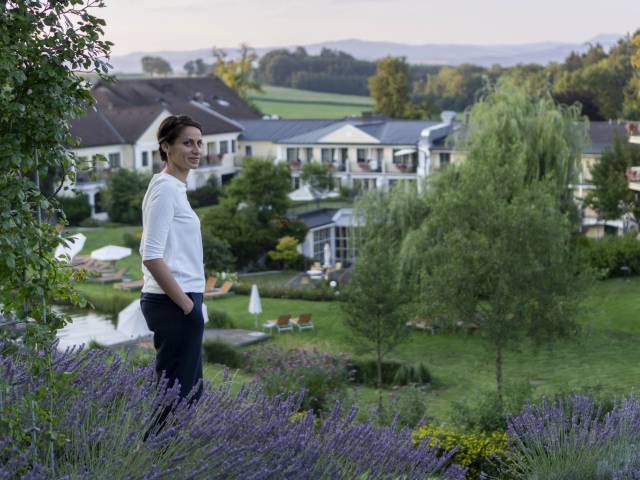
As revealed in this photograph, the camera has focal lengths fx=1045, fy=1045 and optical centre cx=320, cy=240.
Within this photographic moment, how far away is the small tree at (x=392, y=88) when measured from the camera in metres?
102

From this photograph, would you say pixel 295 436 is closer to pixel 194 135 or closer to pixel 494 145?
pixel 194 135

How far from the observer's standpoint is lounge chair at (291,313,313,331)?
117 ft

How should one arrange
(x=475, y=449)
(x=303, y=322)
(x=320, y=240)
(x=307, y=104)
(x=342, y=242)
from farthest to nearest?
(x=307, y=104), (x=342, y=242), (x=320, y=240), (x=303, y=322), (x=475, y=449)

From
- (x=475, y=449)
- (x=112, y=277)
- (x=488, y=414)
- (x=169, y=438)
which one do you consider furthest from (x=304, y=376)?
(x=112, y=277)

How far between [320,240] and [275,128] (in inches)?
1055

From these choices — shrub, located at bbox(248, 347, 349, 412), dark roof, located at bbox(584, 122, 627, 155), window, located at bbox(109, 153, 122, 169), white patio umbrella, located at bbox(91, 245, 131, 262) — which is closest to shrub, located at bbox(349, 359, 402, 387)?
shrub, located at bbox(248, 347, 349, 412)

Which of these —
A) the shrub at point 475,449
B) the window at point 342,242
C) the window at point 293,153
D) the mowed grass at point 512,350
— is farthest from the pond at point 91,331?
the window at point 293,153

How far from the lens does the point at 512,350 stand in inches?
963

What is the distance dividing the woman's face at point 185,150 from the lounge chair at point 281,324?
28.4m

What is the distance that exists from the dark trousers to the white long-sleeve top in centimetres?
10

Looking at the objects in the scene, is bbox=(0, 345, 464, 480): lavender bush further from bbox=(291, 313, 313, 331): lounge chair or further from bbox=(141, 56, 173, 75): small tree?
bbox=(141, 56, 173, 75): small tree

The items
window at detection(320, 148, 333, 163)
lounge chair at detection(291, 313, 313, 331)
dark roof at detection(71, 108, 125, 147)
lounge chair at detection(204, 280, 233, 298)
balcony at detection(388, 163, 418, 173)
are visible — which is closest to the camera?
lounge chair at detection(291, 313, 313, 331)

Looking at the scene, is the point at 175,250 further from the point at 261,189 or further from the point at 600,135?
the point at 600,135

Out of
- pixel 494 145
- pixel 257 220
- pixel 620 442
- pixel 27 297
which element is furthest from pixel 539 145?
pixel 27 297
